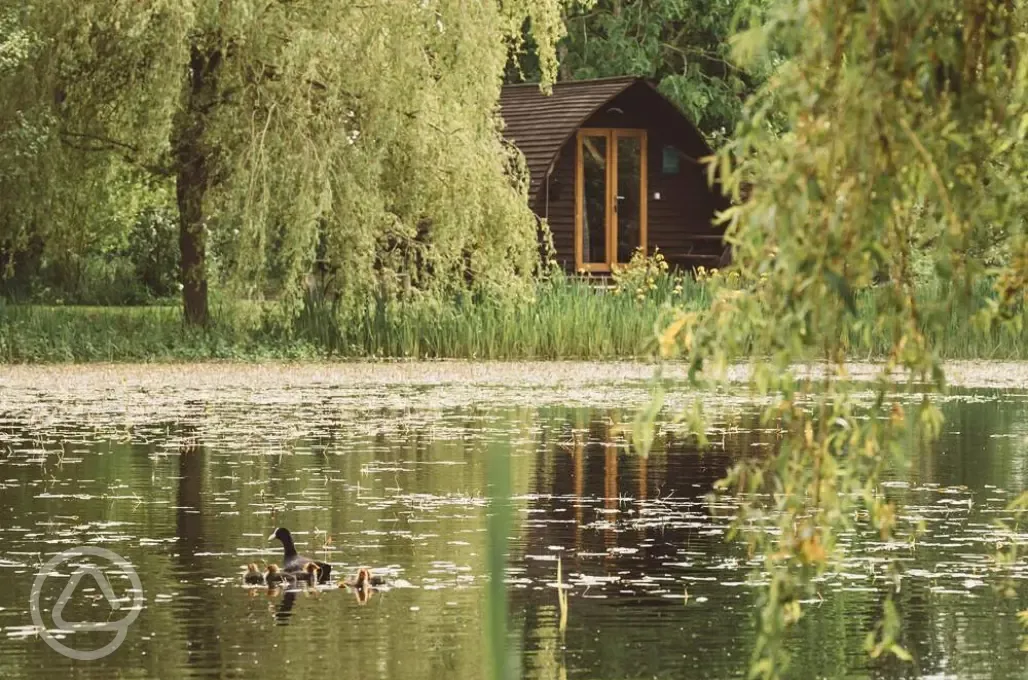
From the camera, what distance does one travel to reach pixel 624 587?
35.9ft

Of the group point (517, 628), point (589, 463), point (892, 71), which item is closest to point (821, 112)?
point (892, 71)

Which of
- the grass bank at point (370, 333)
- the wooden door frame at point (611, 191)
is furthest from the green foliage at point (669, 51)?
the grass bank at point (370, 333)

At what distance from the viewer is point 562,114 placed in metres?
41.4

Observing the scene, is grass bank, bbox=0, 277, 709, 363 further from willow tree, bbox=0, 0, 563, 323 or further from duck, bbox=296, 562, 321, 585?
duck, bbox=296, 562, 321, 585

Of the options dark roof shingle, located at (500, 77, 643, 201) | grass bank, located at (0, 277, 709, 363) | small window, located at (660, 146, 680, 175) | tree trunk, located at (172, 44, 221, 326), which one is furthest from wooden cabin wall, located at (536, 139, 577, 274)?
tree trunk, located at (172, 44, 221, 326)

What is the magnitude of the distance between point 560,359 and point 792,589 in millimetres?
26826

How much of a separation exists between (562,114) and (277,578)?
30.8m

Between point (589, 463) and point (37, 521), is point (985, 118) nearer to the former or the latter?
point (37, 521)

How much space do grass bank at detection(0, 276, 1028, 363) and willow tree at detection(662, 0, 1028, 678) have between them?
24723 millimetres

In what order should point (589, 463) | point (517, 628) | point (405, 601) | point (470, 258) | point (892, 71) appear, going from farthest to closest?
point (470, 258) → point (589, 463) → point (405, 601) → point (517, 628) → point (892, 71)

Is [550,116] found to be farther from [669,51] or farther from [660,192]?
[669,51]

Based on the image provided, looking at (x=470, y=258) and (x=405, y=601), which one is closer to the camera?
(x=405, y=601)

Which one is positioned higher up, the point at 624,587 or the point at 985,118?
the point at 985,118

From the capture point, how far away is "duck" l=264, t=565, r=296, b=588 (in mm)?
11055
